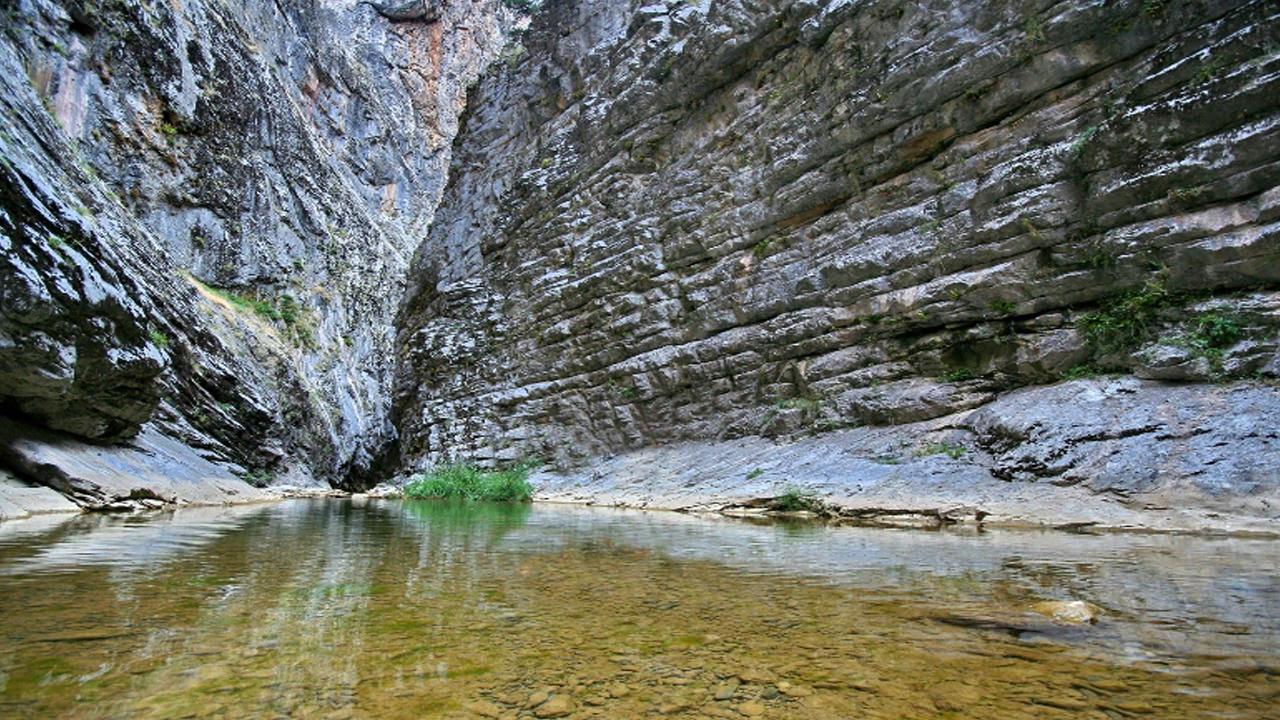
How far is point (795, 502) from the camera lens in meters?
8.74

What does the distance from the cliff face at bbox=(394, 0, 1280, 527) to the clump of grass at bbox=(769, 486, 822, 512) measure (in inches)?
24.8

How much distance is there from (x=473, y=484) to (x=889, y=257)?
35.6 feet

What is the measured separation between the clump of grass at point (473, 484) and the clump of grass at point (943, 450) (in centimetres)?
856

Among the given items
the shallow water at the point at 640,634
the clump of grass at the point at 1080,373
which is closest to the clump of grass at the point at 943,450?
the clump of grass at the point at 1080,373

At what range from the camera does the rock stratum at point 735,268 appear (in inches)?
316

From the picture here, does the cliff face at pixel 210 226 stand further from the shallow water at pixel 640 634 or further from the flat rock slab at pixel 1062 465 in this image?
the flat rock slab at pixel 1062 465

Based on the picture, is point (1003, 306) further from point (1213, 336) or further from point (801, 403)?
point (801, 403)

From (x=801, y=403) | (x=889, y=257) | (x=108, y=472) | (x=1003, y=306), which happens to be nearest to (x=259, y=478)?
(x=108, y=472)

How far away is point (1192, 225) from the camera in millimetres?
8391

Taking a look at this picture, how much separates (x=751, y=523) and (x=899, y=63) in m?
9.78

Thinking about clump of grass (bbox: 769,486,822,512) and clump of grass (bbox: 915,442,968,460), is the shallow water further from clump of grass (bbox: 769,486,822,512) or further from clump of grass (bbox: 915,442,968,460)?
clump of grass (bbox: 915,442,968,460)

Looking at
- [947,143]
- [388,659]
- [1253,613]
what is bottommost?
[1253,613]

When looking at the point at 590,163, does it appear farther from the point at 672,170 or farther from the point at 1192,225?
the point at 1192,225

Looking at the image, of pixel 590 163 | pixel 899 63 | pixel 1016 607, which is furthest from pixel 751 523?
pixel 590 163
